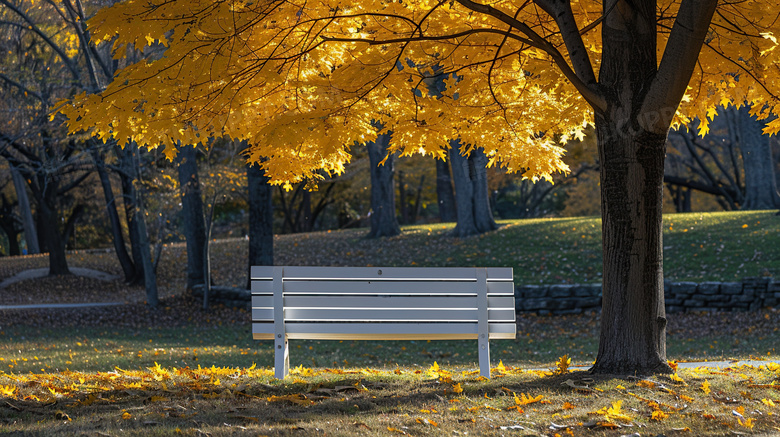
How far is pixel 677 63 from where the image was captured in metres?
5.54

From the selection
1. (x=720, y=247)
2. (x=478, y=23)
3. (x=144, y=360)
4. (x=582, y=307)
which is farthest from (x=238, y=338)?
(x=720, y=247)

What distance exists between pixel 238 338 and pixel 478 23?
8430 millimetres

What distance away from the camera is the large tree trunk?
598cm

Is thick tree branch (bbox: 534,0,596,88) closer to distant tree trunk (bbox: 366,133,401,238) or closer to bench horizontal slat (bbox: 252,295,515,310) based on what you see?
bench horizontal slat (bbox: 252,295,515,310)

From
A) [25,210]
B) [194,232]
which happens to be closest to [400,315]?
[194,232]

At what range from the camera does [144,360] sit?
9.58m

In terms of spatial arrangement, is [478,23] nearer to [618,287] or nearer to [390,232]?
[618,287]

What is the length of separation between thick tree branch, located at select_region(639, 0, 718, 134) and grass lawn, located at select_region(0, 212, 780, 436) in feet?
7.19

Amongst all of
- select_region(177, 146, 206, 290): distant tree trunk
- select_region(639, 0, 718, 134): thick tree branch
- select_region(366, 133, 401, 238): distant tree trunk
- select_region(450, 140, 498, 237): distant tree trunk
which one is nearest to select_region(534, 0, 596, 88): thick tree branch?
select_region(639, 0, 718, 134): thick tree branch

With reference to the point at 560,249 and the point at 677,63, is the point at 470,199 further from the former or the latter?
the point at 677,63

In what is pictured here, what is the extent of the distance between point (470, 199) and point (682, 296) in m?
8.15

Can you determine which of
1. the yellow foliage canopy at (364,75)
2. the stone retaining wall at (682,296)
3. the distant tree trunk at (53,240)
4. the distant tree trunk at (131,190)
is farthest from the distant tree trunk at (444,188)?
the yellow foliage canopy at (364,75)

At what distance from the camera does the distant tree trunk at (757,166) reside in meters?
22.2

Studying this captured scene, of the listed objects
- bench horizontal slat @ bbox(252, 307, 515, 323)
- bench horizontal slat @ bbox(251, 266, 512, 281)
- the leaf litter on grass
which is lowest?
the leaf litter on grass
